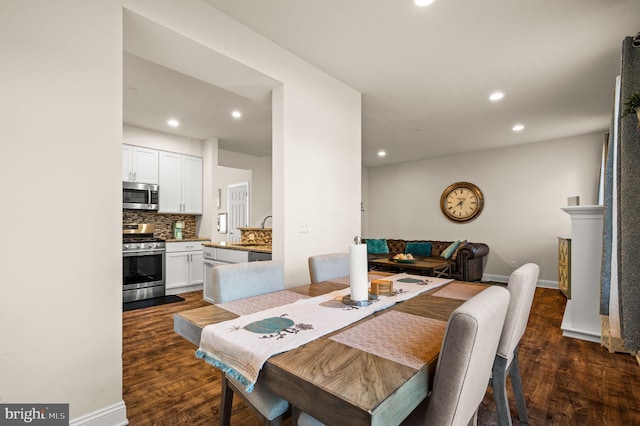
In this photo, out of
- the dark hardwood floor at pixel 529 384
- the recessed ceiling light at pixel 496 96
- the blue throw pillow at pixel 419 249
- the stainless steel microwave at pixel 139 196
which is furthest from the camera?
the blue throw pillow at pixel 419 249

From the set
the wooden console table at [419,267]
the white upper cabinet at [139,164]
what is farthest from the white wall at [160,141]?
the wooden console table at [419,267]

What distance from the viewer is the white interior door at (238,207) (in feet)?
23.5

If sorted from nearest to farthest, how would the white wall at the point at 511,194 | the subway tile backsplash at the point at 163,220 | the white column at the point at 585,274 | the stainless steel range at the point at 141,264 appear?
the white column at the point at 585,274 → the stainless steel range at the point at 141,264 → the subway tile backsplash at the point at 163,220 → the white wall at the point at 511,194

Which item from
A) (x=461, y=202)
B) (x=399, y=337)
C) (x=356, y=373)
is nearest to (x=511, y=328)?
(x=399, y=337)

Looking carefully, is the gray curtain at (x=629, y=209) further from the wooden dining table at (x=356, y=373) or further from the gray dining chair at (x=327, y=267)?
the gray dining chair at (x=327, y=267)

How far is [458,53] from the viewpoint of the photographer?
259 cm

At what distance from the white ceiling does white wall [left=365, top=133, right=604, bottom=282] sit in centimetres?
87

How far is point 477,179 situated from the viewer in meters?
5.99

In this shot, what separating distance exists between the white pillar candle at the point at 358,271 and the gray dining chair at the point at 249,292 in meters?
0.52

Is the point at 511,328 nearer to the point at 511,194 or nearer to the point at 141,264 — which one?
the point at 141,264

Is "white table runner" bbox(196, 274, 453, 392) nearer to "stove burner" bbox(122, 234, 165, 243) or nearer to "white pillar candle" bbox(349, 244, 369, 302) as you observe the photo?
"white pillar candle" bbox(349, 244, 369, 302)

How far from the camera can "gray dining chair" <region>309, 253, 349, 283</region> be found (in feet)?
7.01

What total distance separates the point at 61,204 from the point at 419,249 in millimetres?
5765

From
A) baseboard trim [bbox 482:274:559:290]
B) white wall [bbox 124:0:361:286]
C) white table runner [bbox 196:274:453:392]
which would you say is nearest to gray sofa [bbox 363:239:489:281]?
baseboard trim [bbox 482:274:559:290]
